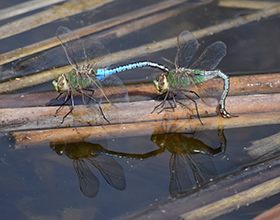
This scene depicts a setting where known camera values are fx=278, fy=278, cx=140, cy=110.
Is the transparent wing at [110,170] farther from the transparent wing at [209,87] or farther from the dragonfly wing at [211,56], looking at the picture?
the dragonfly wing at [211,56]

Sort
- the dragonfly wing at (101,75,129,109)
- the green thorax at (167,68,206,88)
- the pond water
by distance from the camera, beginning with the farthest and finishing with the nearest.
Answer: the green thorax at (167,68,206,88)
the dragonfly wing at (101,75,129,109)
the pond water

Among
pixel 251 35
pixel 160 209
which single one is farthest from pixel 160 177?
pixel 251 35

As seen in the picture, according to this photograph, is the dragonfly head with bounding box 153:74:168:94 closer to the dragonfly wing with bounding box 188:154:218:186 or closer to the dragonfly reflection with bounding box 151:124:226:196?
the dragonfly reflection with bounding box 151:124:226:196

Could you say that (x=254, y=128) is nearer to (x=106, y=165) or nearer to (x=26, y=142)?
(x=106, y=165)

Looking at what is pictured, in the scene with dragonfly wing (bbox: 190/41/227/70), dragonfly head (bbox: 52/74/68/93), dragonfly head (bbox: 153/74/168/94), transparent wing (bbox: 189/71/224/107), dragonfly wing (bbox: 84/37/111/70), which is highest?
dragonfly wing (bbox: 84/37/111/70)

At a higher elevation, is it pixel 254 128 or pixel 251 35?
pixel 251 35

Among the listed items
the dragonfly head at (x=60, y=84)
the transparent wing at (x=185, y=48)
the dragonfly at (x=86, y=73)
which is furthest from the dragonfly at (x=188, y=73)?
the dragonfly head at (x=60, y=84)

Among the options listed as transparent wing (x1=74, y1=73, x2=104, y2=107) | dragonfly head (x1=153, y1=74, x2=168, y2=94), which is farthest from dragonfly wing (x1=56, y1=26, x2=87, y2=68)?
dragonfly head (x1=153, y1=74, x2=168, y2=94)
